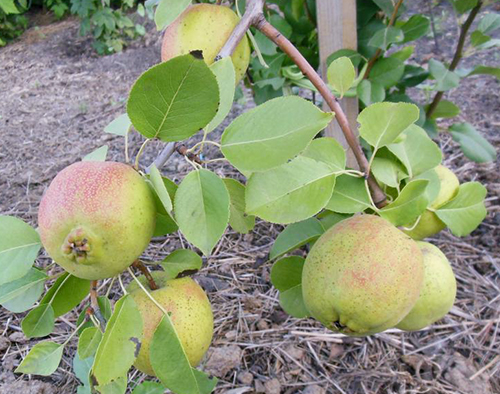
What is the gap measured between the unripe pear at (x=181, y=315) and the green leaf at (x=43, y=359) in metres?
0.12

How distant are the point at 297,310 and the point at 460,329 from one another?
657 mm

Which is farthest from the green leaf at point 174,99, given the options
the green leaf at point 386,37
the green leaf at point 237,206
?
the green leaf at point 386,37

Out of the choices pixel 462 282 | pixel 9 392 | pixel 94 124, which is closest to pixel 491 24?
pixel 462 282

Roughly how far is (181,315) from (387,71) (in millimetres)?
Result: 879

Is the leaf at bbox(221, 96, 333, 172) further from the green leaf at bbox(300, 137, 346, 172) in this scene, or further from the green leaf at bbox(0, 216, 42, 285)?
the green leaf at bbox(0, 216, 42, 285)

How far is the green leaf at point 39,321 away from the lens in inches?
30.4

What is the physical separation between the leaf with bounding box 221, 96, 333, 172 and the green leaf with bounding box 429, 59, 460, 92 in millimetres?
938

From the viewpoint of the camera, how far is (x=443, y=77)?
54.4 inches

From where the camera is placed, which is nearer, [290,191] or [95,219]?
[95,219]

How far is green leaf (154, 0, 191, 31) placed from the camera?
2.33 ft

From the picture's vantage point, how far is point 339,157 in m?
0.75

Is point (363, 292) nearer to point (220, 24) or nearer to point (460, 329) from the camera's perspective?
point (220, 24)

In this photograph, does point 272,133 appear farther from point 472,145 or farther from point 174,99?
point 472,145

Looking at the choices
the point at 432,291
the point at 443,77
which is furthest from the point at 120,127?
the point at 443,77
